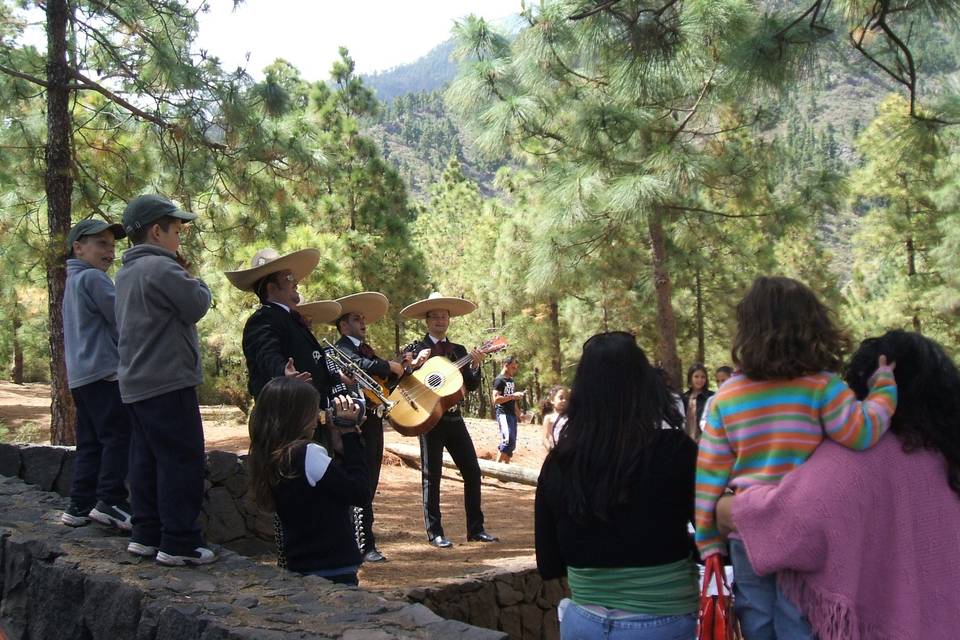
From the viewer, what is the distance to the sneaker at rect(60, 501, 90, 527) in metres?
4.49

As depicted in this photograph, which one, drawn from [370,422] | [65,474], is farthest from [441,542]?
[65,474]

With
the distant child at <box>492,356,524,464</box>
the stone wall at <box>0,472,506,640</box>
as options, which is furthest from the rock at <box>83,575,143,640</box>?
the distant child at <box>492,356,524,464</box>

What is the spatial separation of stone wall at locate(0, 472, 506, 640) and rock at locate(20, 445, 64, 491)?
1338 millimetres

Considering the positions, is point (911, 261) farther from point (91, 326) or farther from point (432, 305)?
point (91, 326)

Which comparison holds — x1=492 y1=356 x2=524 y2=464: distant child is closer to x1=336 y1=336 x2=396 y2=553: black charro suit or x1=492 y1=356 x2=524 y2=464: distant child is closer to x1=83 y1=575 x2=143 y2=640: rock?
x1=336 y1=336 x2=396 y2=553: black charro suit

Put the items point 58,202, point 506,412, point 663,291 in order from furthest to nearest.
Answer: point 663,291, point 506,412, point 58,202

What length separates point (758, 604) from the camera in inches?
100.0

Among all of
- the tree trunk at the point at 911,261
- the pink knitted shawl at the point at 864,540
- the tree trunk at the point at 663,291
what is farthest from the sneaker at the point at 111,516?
the tree trunk at the point at 911,261

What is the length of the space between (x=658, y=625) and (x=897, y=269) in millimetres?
22874

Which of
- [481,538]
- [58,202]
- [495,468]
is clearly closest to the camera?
[481,538]

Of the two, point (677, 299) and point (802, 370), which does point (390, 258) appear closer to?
point (677, 299)

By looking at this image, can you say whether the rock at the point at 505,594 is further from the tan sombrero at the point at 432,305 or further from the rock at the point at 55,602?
the rock at the point at 55,602

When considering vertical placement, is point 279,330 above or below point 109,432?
above

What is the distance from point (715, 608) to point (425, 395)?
378 centimetres
